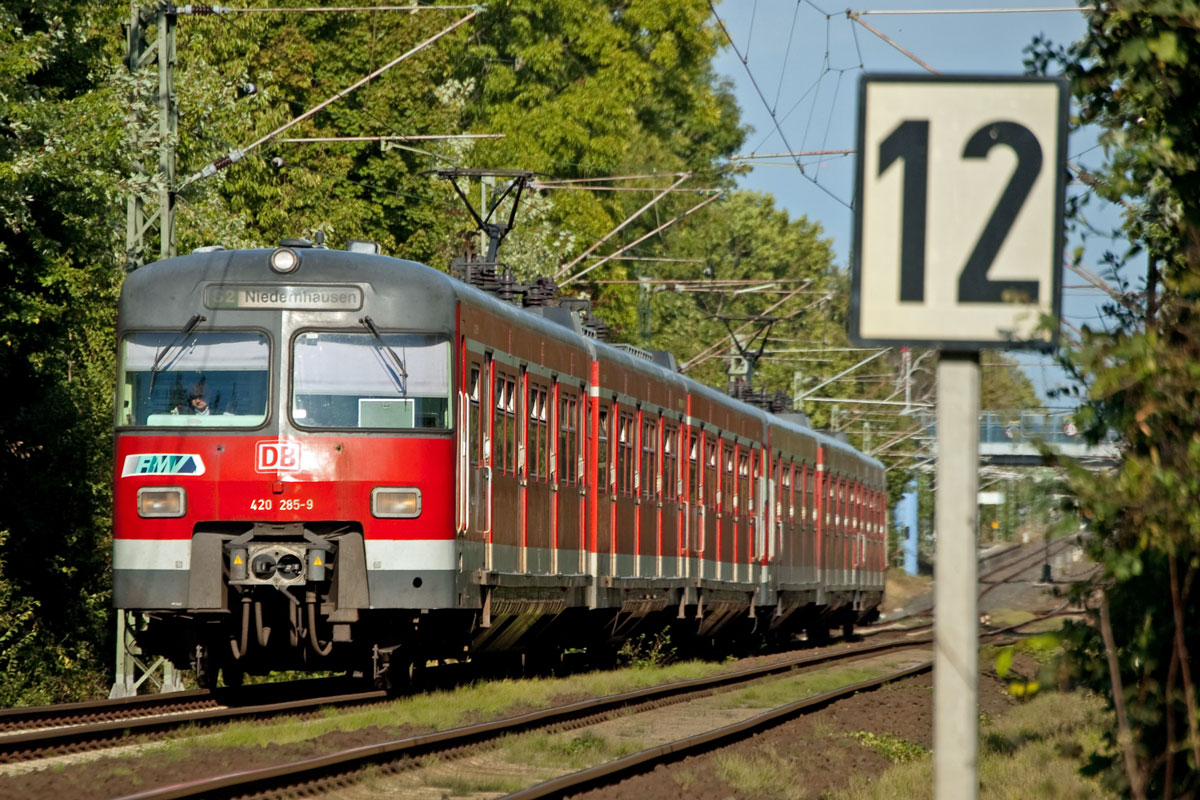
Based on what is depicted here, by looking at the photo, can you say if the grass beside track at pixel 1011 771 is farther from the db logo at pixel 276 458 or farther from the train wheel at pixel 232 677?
the train wheel at pixel 232 677

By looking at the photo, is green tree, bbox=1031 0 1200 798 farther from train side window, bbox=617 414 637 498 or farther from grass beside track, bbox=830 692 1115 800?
train side window, bbox=617 414 637 498

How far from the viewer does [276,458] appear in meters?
14.3

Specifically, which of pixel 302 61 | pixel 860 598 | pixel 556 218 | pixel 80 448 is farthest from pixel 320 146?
pixel 80 448

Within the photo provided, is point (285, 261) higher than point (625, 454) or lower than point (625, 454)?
higher

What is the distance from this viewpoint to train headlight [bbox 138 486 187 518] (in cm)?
1434

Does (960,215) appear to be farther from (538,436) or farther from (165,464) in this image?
(538,436)

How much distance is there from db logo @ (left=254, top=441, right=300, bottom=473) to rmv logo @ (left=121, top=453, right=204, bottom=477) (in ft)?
1.42

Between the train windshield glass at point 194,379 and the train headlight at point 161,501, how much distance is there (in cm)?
48

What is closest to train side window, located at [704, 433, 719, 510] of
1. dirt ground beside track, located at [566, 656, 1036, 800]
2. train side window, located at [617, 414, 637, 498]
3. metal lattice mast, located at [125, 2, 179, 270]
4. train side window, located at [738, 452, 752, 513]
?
train side window, located at [738, 452, 752, 513]

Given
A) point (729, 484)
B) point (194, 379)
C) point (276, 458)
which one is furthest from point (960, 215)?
point (729, 484)

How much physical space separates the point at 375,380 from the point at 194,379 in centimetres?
134

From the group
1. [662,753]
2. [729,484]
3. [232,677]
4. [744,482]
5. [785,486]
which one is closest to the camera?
[662,753]

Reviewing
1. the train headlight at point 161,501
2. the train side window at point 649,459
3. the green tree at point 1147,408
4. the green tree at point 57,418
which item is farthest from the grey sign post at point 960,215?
the train side window at point 649,459

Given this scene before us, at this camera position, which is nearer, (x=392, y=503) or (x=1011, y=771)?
(x=1011, y=771)
